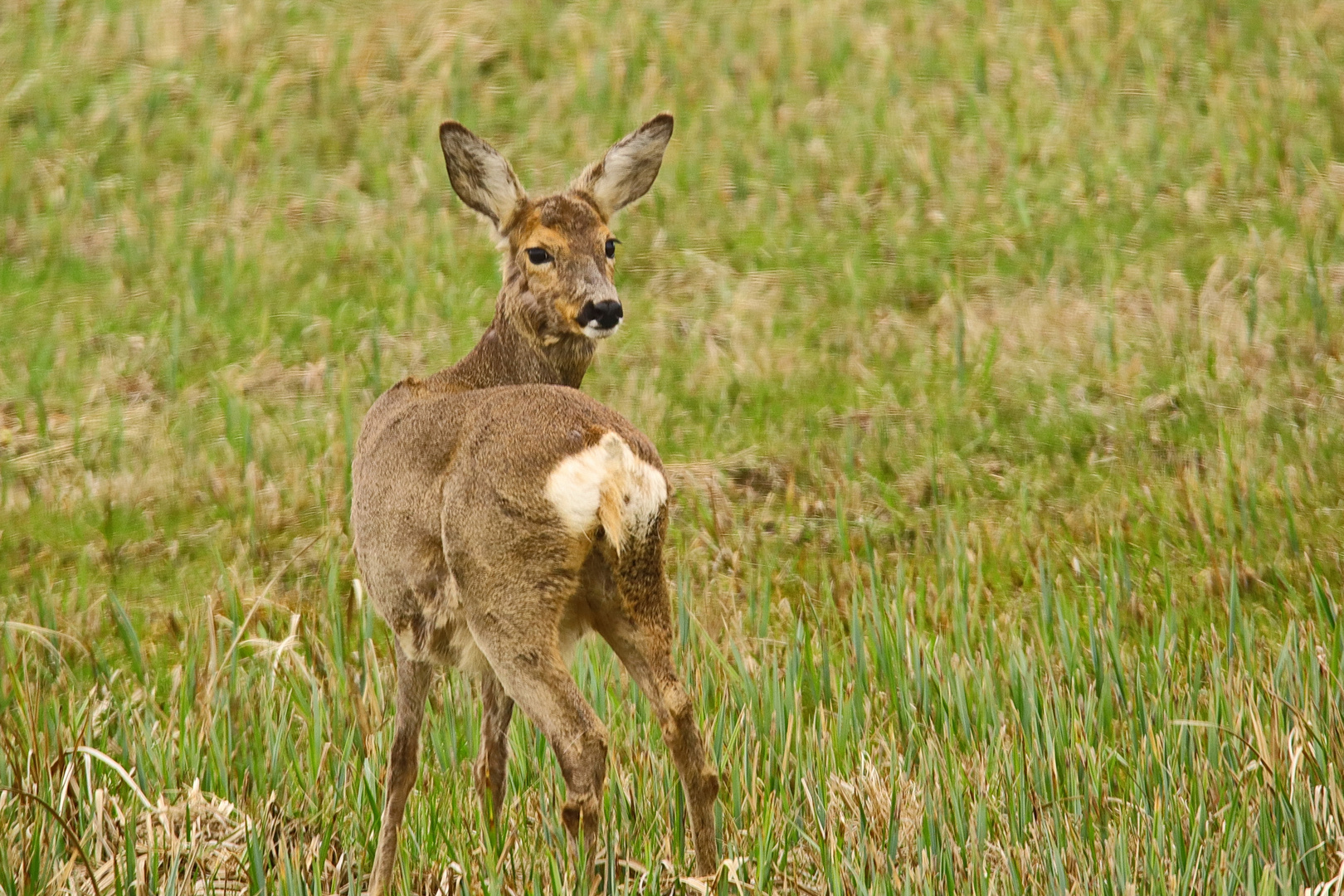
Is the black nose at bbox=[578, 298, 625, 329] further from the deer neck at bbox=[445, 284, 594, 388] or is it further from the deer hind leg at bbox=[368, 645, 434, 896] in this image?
the deer hind leg at bbox=[368, 645, 434, 896]

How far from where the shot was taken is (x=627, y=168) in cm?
541

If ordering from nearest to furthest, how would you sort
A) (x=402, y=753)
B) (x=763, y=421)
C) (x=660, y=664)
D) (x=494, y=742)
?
1. (x=660, y=664)
2. (x=402, y=753)
3. (x=494, y=742)
4. (x=763, y=421)

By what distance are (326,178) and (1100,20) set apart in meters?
5.66

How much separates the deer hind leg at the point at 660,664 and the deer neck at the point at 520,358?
3.97ft

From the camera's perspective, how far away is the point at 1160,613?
592cm

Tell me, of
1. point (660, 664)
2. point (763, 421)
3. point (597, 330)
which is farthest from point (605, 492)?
point (763, 421)

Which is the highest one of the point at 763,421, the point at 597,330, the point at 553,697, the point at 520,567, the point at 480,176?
the point at 480,176

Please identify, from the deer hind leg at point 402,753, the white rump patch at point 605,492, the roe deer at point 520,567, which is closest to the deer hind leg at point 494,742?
the roe deer at point 520,567

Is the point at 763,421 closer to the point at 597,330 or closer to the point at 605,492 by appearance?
the point at 597,330

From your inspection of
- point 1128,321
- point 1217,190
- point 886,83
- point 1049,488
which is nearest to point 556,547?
point 1049,488

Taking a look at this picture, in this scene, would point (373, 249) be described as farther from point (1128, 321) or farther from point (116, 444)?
point (1128, 321)

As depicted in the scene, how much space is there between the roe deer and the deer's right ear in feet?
2.77

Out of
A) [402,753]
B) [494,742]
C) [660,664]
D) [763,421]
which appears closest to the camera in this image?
[660,664]

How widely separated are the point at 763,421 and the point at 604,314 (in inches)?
156
